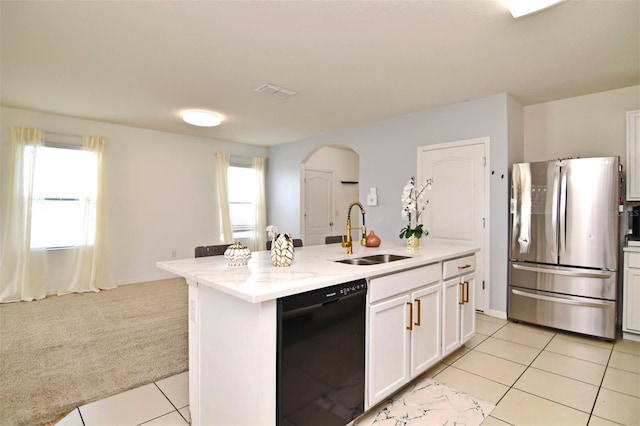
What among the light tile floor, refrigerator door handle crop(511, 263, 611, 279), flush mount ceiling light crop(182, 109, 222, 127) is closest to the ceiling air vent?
flush mount ceiling light crop(182, 109, 222, 127)

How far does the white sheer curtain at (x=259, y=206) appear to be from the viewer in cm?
679

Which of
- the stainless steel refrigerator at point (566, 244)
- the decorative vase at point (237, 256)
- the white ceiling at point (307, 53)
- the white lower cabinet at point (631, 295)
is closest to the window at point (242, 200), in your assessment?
the white ceiling at point (307, 53)

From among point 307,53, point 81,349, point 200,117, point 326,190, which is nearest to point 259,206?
point 326,190

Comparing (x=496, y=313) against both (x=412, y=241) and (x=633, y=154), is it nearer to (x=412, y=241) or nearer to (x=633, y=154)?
(x=412, y=241)

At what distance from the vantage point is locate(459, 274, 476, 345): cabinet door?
269cm

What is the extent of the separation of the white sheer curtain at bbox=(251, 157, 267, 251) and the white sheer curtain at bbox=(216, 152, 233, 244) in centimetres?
66

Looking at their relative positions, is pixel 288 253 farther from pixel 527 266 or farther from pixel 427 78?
pixel 527 266

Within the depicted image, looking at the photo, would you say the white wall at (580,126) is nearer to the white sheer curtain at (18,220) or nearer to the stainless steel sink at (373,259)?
the stainless steel sink at (373,259)

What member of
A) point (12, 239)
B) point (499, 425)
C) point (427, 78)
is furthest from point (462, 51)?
point (12, 239)

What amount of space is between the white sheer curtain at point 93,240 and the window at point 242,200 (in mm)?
2178

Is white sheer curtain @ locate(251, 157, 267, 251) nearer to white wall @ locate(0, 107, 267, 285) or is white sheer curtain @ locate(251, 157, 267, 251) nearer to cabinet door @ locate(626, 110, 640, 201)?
white wall @ locate(0, 107, 267, 285)

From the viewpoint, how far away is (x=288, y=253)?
6.38 ft

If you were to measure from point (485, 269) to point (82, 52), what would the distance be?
4642mm

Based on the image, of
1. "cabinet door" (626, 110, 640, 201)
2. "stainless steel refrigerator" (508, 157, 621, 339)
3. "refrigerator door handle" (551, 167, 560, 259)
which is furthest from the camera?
"refrigerator door handle" (551, 167, 560, 259)
